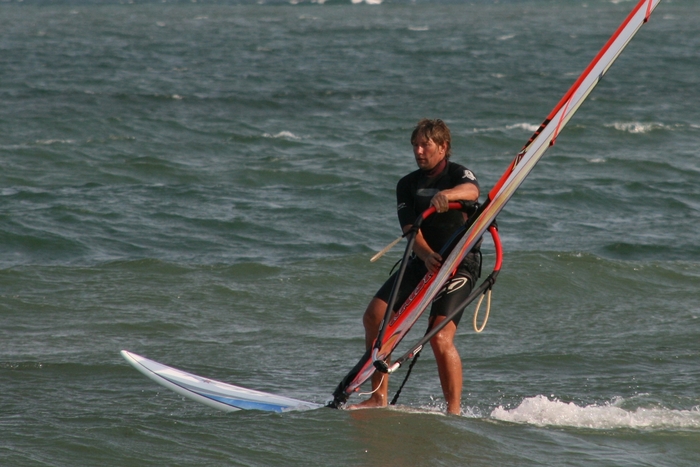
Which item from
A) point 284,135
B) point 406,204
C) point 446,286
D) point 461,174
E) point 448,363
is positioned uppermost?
point 461,174

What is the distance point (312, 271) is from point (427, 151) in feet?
13.5

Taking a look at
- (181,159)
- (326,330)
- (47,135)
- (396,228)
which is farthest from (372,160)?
(326,330)

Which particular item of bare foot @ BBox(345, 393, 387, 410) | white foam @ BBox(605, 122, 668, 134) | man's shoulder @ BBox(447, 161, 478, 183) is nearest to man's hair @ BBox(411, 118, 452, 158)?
man's shoulder @ BBox(447, 161, 478, 183)

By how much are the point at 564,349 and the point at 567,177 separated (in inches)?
280

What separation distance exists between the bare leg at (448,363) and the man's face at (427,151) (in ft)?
2.63

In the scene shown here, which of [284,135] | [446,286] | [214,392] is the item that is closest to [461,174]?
[446,286]

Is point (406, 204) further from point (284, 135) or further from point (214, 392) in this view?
point (284, 135)

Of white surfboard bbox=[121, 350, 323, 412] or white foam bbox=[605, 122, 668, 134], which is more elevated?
white foam bbox=[605, 122, 668, 134]

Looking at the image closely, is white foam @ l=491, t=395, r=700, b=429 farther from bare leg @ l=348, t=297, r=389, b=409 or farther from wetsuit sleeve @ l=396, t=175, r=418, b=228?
wetsuit sleeve @ l=396, t=175, r=418, b=228

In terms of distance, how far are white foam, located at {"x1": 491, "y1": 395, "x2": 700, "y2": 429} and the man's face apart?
1.44 m

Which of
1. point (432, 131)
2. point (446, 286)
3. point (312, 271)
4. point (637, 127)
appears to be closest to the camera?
point (432, 131)

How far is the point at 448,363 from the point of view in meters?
Answer: 4.87

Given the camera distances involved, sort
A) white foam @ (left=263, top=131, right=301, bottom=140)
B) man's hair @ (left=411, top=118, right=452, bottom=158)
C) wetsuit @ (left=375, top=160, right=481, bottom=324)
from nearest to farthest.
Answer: man's hair @ (left=411, top=118, right=452, bottom=158), wetsuit @ (left=375, top=160, right=481, bottom=324), white foam @ (left=263, top=131, right=301, bottom=140)

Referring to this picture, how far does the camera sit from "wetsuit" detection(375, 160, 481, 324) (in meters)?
4.85
